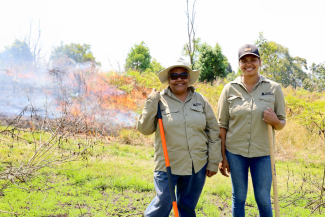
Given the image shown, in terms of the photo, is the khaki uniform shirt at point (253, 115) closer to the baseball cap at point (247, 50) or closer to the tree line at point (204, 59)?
the baseball cap at point (247, 50)

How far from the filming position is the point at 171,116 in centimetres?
242

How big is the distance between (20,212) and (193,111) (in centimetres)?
287

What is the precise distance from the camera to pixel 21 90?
1076 centimetres

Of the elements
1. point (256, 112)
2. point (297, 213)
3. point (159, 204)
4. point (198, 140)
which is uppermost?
point (256, 112)

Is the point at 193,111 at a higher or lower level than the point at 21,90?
lower

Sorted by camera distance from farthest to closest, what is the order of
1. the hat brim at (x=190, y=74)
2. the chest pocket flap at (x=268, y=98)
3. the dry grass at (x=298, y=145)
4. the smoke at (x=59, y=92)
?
the smoke at (x=59, y=92) → the dry grass at (x=298, y=145) → the hat brim at (x=190, y=74) → the chest pocket flap at (x=268, y=98)

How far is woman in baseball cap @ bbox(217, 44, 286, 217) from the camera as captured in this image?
240 cm

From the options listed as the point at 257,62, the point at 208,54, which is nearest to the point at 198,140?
the point at 257,62

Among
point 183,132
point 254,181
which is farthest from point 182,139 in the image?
point 254,181

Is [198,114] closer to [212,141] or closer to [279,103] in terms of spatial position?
[212,141]

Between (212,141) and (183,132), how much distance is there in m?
0.34

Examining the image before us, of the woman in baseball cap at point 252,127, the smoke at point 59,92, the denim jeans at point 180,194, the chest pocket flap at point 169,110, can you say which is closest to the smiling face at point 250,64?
the woman in baseball cap at point 252,127

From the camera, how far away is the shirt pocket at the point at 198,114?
2.44 metres

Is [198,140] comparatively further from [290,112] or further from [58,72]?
[58,72]
